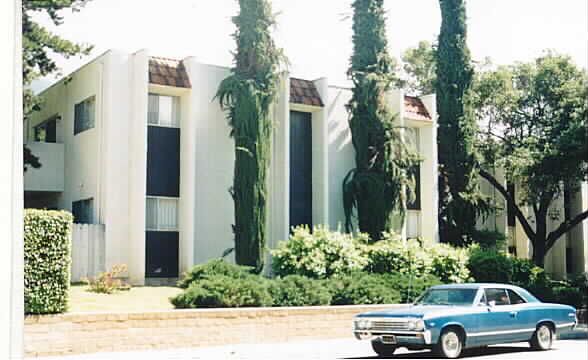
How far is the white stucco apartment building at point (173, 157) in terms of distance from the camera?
9656 millimetres

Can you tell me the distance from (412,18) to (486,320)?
3.65 metres

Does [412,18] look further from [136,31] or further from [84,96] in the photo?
[84,96]

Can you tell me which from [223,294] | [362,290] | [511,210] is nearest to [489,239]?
[511,210]

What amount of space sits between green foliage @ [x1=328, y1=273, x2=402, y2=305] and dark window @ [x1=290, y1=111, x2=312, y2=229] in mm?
2292

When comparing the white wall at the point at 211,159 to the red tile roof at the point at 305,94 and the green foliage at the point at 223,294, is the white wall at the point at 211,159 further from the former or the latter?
the green foliage at the point at 223,294

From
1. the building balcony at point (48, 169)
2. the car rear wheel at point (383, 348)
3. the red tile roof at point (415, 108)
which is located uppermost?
the red tile roof at point (415, 108)

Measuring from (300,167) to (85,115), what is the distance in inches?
138

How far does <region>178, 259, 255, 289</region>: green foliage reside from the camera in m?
9.38

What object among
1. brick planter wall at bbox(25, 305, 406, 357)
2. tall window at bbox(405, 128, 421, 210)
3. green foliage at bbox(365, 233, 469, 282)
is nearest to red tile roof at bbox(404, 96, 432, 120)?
tall window at bbox(405, 128, 421, 210)

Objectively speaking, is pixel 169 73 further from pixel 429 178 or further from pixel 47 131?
pixel 429 178

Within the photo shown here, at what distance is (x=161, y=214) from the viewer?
36.0 feet

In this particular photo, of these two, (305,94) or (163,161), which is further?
(305,94)

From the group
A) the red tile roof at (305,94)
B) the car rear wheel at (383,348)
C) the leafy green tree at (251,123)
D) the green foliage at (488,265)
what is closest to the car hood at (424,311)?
the car rear wheel at (383,348)

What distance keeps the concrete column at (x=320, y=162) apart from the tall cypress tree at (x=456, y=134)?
2.49 meters
